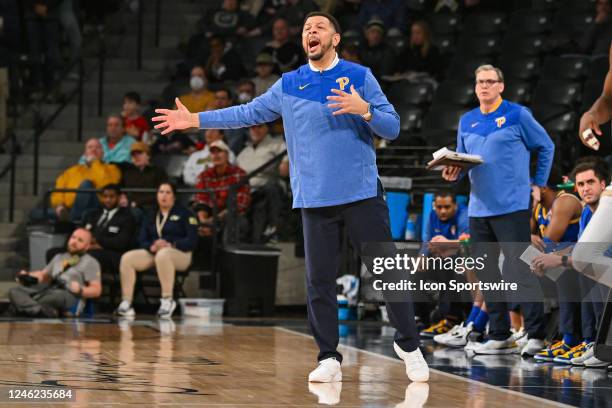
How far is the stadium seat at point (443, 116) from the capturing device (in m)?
13.4

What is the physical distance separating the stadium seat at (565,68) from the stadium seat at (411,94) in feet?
4.81

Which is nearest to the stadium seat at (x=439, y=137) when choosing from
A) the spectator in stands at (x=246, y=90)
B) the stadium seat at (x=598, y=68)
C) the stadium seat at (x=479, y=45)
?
the stadium seat at (x=598, y=68)

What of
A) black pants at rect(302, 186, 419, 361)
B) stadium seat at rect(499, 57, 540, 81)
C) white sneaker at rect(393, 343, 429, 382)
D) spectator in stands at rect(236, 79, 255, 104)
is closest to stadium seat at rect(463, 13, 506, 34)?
stadium seat at rect(499, 57, 540, 81)

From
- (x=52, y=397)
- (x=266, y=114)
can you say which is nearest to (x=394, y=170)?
(x=266, y=114)

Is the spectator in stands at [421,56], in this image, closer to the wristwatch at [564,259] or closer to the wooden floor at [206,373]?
the wooden floor at [206,373]

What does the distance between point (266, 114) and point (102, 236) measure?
21.1 feet

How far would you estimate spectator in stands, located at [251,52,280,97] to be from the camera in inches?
582

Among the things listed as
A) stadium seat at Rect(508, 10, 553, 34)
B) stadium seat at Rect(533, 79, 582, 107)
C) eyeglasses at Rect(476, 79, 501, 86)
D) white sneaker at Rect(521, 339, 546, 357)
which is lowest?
white sneaker at Rect(521, 339, 546, 357)

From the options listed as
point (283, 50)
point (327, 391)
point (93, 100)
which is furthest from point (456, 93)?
point (327, 391)

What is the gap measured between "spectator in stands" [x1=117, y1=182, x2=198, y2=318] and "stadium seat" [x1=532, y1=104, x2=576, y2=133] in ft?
11.8

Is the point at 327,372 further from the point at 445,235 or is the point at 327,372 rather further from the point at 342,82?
the point at 445,235

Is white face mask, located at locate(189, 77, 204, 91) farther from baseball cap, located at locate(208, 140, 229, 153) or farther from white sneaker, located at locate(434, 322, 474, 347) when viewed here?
white sneaker, located at locate(434, 322, 474, 347)

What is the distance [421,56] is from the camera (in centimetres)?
1473

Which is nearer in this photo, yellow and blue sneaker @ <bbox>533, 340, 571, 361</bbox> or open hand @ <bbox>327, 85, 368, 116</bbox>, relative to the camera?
open hand @ <bbox>327, 85, 368, 116</bbox>
